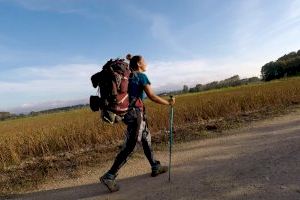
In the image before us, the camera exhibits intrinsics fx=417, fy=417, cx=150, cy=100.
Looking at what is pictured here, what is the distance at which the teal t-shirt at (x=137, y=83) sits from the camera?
21.5ft

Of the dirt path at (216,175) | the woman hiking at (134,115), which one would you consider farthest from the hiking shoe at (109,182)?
the dirt path at (216,175)

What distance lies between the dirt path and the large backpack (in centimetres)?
128

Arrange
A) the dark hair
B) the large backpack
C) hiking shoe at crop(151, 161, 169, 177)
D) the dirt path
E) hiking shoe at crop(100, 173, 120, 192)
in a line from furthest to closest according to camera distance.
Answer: hiking shoe at crop(151, 161, 169, 177) → the dark hair → hiking shoe at crop(100, 173, 120, 192) → the large backpack → the dirt path

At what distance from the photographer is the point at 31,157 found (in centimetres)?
1089

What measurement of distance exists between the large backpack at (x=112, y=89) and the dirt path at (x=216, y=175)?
1.28 m

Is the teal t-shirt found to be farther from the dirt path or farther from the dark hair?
the dirt path

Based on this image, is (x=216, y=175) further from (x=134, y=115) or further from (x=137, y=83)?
(x=137, y=83)

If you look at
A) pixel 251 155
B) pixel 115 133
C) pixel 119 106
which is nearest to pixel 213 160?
pixel 251 155

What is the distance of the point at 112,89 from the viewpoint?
19.7ft

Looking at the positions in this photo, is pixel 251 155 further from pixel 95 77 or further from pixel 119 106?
pixel 95 77

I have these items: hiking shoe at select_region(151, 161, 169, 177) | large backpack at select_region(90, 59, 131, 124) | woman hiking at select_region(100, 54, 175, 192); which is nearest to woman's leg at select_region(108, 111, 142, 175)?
woman hiking at select_region(100, 54, 175, 192)

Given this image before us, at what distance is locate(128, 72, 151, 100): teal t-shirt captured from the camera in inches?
258

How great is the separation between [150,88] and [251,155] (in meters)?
2.47

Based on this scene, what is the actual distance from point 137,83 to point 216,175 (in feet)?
6.21
